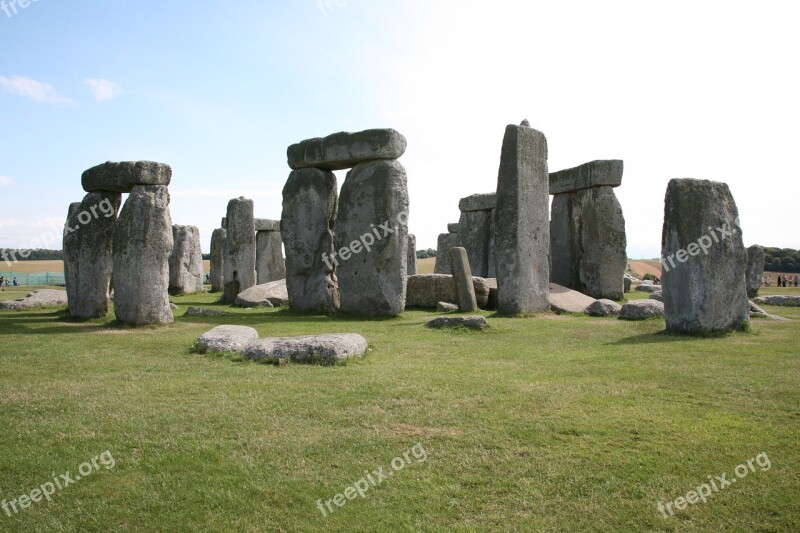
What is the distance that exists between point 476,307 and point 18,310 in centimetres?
1159

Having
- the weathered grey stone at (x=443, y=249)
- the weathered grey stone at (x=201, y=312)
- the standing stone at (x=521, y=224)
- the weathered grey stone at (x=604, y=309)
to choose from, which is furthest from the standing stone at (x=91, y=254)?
the weathered grey stone at (x=443, y=249)

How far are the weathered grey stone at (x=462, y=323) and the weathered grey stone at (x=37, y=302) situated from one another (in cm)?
1131

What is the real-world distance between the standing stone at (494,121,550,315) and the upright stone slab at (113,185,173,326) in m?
7.00

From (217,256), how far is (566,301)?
17603 mm

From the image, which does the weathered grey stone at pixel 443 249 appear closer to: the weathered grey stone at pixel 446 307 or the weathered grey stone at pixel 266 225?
the weathered grey stone at pixel 266 225

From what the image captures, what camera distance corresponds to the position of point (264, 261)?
76.4ft

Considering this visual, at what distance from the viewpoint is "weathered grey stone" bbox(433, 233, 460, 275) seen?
2575 cm

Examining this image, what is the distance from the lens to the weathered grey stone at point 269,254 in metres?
23.2

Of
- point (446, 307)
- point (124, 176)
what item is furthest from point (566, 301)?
point (124, 176)

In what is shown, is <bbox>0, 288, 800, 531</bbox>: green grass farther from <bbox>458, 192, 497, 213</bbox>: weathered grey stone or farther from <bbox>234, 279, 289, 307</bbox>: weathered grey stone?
<bbox>458, 192, 497, 213</bbox>: weathered grey stone

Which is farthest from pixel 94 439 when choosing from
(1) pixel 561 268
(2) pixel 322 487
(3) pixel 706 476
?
(1) pixel 561 268

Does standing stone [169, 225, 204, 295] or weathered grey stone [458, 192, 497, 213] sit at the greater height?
weathered grey stone [458, 192, 497, 213]

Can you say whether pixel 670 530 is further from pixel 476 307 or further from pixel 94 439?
pixel 476 307

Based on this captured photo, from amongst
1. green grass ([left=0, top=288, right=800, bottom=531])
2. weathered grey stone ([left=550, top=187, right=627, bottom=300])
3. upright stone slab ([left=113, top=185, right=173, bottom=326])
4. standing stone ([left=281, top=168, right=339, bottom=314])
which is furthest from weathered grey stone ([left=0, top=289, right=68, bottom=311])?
weathered grey stone ([left=550, top=187, right=627, bottom=300])
